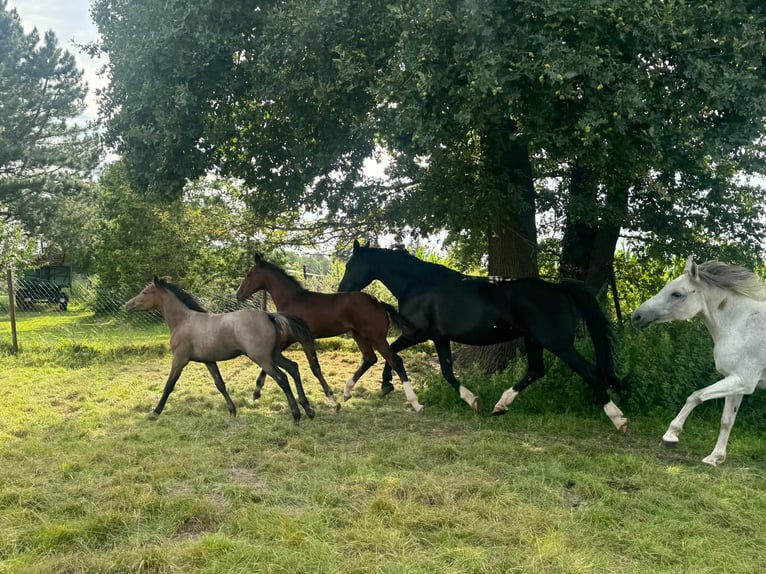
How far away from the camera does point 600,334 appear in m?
6.34

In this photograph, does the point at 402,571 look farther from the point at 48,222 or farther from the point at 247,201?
the point at 48,222

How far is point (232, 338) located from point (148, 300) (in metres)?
1.50

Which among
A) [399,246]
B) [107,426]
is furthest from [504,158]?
[107,426]

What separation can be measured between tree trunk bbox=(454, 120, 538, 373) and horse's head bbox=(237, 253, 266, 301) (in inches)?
130

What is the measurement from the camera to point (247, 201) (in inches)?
376

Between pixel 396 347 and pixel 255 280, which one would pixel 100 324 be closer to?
pixel 255 280

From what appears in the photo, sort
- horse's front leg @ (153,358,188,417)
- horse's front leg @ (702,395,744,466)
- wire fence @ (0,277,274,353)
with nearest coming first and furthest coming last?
horse's front leg @ (702,395,744,466), horse's front leg @ (153,358,188,417), wire fence @ (0,277,274,353)

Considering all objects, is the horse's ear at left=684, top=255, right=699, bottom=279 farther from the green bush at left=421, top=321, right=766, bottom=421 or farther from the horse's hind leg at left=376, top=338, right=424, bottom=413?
the horse's hind leg at left=376, top=338, right=424, bottom=413

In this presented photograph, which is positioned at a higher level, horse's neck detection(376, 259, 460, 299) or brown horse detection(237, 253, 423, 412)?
horse's neck detection(376, 259, 460, 299)

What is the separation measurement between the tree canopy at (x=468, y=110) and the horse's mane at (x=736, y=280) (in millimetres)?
1291

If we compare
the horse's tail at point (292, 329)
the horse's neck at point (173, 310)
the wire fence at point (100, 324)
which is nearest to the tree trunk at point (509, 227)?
the horse's tail at point (292, 329)

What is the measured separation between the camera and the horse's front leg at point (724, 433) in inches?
200

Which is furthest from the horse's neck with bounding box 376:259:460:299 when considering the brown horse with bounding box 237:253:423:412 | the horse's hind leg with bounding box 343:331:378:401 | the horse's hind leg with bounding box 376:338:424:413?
the horse's hind leg with bounding box 343:331:378:401

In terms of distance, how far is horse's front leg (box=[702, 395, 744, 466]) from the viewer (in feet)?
16.6
